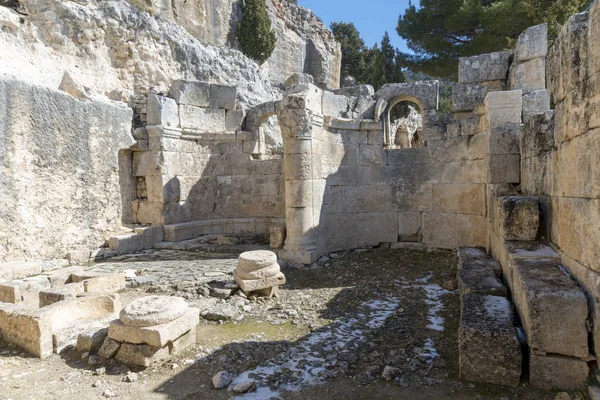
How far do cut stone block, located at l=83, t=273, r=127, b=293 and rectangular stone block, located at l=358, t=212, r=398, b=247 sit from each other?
4.98 metres

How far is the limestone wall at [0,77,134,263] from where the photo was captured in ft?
22.0

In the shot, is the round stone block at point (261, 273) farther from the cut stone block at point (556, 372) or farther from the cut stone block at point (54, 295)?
the cut stone block at point (556, 372)

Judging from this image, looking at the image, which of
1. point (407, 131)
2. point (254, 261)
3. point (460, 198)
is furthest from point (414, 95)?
point (407, 131)

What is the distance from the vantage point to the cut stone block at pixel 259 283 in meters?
5.70

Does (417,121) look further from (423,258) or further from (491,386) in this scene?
(491,386)

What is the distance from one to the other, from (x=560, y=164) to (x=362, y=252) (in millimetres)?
5062

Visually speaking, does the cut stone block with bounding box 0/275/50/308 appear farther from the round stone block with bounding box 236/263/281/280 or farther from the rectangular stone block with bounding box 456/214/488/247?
the rectangular stone block with bounding box 456/214/488/247

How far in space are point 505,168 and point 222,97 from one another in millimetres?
7412

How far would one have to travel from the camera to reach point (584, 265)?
3068 millimetres

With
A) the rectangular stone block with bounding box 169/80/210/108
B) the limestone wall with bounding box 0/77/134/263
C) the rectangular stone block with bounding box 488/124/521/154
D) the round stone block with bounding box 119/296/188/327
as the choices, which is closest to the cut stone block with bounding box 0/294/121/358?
the round stone block with bounding box 119/296/188/327

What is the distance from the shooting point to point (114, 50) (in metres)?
11.7

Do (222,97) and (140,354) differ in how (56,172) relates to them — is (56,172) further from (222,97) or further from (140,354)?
(140,354)

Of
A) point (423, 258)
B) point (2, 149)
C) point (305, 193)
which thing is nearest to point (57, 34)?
point (2, 149)

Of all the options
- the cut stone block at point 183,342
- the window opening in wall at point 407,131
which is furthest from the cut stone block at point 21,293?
the window opening in wall at point 407,131
